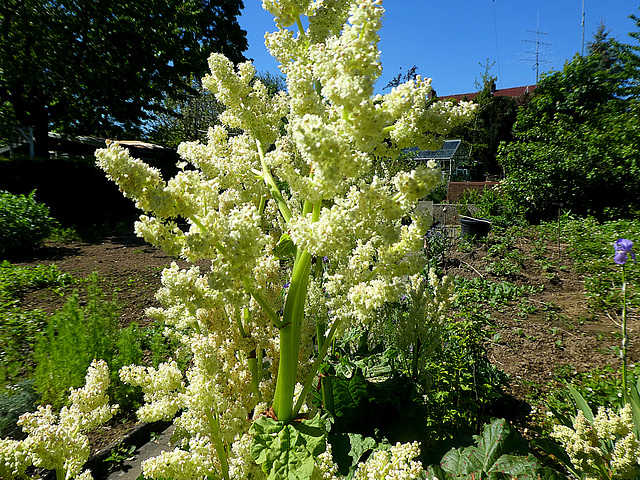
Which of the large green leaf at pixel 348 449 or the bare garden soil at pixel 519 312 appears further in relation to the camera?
the bare garden soil at pixel 519 312

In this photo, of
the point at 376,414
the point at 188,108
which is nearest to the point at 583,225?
the point at 376,414

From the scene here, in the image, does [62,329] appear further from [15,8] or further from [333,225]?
[15,8]

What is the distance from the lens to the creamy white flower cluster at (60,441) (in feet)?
2.98

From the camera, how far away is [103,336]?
387 centimetres

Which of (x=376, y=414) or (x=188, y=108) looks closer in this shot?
(x=376, y=414)

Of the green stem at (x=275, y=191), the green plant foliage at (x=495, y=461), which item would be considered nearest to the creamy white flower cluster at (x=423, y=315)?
the green plant foliage at (x=495, y=461)

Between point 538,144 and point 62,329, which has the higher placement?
point 538,144

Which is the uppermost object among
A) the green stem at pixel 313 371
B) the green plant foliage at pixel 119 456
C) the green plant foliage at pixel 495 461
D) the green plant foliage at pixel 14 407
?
the green stem at pixel 313 371

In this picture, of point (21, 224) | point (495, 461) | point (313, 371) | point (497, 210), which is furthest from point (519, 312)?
point (21, 224)

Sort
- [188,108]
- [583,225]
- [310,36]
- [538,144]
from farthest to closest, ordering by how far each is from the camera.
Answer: [188,108] < [538,144] < [583,225] < [310,36]

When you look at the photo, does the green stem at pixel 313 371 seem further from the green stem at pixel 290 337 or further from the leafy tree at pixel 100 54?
the leafy tree at pixel 100 54

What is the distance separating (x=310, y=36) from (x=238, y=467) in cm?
128

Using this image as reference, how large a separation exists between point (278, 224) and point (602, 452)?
1.92 m

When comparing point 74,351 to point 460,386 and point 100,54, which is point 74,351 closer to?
point 460,386
